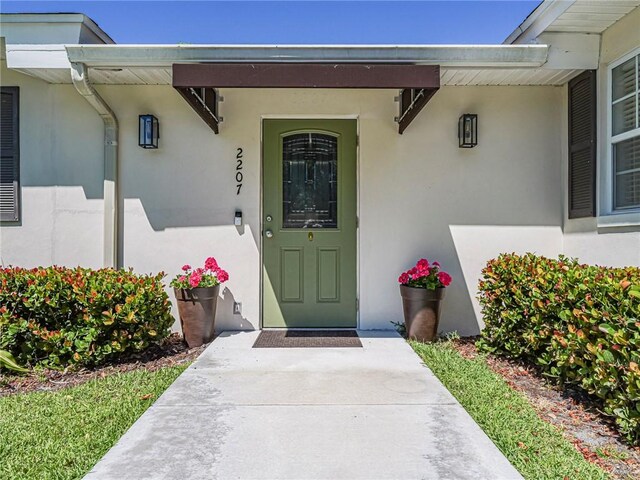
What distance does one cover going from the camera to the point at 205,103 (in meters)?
4.15

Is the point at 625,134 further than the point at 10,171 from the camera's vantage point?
No

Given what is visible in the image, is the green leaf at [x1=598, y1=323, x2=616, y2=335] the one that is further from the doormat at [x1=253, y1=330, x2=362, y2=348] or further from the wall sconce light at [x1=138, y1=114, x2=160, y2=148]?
the wall sconce light at [x1=138, y1=114, x2=160, y2=148]

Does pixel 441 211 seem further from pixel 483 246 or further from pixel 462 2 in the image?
pixel 462 2

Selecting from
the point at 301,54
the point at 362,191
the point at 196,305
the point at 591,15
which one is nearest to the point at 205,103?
the point at 301,54

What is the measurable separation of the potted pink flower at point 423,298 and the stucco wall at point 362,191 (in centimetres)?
37

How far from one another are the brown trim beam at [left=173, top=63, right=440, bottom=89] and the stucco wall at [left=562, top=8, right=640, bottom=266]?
181cm

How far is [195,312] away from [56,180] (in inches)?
85.8

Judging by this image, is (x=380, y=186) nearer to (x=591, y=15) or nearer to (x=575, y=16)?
(x=575, y=16)

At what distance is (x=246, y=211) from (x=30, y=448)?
282 cm

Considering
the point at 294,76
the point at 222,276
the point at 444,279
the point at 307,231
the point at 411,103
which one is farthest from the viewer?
the point at 307,231

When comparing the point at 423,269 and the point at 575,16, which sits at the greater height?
the point at 575,16

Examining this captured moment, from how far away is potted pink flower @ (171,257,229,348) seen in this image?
4.09 m

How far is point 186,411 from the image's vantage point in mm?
2645

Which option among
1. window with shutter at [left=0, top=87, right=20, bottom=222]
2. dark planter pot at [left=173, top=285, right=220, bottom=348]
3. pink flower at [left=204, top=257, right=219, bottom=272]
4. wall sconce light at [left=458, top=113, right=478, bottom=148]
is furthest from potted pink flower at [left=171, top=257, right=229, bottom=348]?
wall sconce light at [left=458, top=113, right=478, bottom=148]
